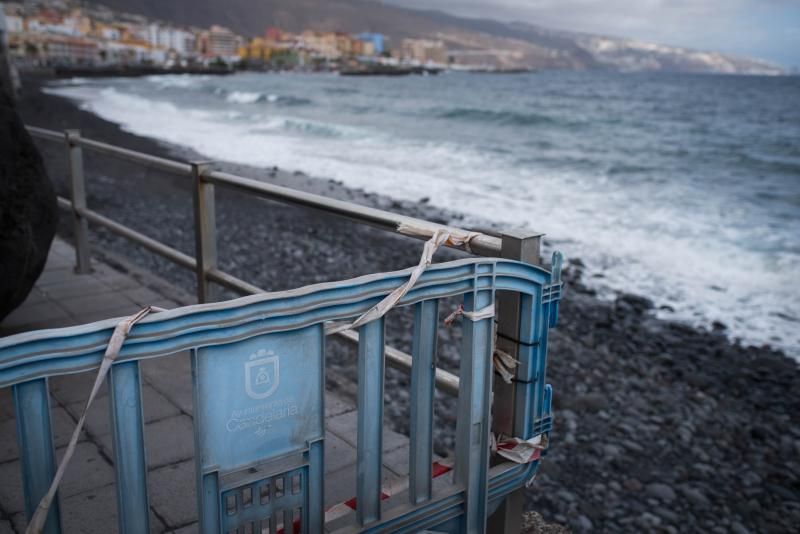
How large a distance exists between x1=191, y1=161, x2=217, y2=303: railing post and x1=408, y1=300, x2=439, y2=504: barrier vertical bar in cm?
236

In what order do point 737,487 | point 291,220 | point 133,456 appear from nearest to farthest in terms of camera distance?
point 133,456, point 737,487, point 291,220

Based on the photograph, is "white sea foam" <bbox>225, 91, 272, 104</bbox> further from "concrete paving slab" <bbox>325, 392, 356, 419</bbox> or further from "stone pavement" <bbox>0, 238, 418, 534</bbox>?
"concrete paving slab" <bbox>325, 392, 356, 419</bbox>

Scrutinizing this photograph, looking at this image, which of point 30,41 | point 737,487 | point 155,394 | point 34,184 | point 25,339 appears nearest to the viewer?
point 25,339

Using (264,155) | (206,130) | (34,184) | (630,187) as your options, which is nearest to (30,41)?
(206,130)

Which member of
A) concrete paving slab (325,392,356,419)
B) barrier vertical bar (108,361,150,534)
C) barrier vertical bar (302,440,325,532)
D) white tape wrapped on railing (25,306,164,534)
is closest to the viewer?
white tape wrapped on railing (25,306,164,534)

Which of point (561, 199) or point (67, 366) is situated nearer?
point (67, 366)

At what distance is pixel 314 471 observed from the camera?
1814 millimetres

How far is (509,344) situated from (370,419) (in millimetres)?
593

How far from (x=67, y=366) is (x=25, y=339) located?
0.31 ft

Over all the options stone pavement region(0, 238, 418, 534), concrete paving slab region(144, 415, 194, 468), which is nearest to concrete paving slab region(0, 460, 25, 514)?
stone pavement region(0, 238, 418, 534)

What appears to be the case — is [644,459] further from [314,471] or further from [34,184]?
[34,184]

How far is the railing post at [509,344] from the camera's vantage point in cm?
219

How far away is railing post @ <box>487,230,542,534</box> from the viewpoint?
2.19 metres

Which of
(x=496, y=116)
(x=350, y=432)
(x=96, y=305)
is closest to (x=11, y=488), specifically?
(x=350, y=432)
